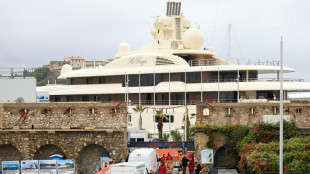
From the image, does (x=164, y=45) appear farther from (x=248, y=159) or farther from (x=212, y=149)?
(x=248, y=159)

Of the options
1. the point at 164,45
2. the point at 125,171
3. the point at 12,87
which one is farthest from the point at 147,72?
the point at 125,171

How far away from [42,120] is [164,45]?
3622 cm

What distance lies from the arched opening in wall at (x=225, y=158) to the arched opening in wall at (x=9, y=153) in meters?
11.5

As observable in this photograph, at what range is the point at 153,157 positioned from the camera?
1168 inches

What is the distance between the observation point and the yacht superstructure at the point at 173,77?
59.0m

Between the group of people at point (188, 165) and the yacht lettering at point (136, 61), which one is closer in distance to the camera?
the group of people at point (188, 165)

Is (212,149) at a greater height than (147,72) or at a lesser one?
lesser

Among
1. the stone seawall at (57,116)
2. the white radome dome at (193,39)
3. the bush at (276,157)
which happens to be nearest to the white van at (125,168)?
the bush at (276,157)

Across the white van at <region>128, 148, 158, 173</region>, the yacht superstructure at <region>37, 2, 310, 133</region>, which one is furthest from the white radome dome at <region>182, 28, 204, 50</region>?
the white van at <region>128, 148, 158, 173</region>

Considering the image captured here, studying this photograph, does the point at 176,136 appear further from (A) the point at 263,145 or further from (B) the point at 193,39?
(A) the point at 263,145

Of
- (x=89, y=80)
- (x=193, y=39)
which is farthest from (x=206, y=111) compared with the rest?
(x=89, y=80)

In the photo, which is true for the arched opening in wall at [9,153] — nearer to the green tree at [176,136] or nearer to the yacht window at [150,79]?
the green tree at [176,136]

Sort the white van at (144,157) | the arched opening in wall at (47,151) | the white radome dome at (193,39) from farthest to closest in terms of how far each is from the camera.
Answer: the white radome dome at (193,39) → the arched opening in wall at (47,151) → the white van at (144,157)

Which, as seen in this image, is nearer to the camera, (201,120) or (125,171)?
(125,171)
